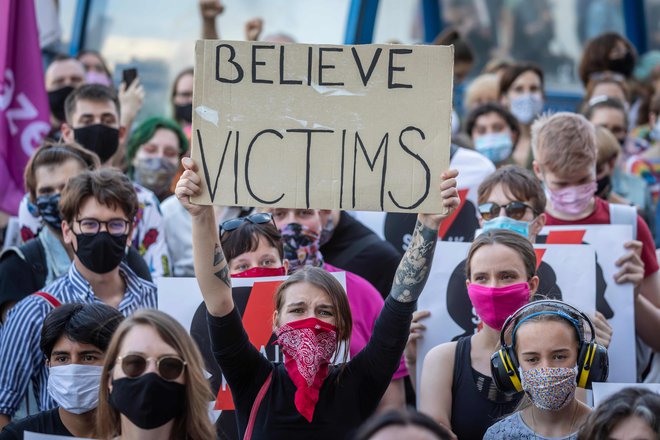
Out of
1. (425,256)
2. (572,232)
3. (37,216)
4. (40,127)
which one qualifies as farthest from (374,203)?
(40,127)

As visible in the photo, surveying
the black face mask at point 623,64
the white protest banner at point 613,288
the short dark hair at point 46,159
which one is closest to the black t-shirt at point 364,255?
the white protest banner at point 613,288

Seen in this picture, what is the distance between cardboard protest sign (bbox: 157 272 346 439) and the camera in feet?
15.9

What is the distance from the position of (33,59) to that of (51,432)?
359 centimetres

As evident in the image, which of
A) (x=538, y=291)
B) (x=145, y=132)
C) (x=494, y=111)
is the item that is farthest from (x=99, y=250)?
(x=494, y=111)

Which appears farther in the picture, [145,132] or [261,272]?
[145,132]

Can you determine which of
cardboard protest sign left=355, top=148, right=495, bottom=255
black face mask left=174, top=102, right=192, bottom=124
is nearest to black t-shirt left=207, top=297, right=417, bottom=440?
cardboard protest sign left=355, top=148, right=495, bottom=255

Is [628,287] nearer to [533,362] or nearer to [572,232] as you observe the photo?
[572,232]

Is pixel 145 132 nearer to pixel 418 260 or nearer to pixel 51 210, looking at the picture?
pixel 51 210

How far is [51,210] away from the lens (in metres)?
5.50

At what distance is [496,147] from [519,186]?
2.23 m

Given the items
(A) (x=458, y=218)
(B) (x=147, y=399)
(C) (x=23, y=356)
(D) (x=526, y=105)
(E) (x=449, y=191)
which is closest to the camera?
(B) (x=147, y=399)

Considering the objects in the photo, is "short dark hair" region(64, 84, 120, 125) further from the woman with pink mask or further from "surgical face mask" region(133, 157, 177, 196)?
the woman with pink mask

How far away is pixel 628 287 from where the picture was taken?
528 centimetres

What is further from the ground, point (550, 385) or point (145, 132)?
point (145, 132)
